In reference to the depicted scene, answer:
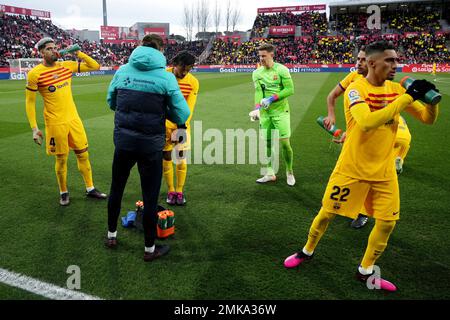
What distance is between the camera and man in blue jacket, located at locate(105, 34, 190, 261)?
3121 mm

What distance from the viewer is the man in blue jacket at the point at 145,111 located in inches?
123

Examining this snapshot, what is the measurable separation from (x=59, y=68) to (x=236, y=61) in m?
49.6

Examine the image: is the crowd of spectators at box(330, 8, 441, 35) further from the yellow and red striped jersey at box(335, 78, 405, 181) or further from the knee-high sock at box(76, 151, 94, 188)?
the yellow and red striped jersey at box(335, 78, 405, 181)

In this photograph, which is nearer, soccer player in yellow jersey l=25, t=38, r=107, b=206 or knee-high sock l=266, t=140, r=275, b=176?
soccer player in yellow jersey l=25, t=38, r=107, b=206

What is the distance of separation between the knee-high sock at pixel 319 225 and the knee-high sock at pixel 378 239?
39 cm

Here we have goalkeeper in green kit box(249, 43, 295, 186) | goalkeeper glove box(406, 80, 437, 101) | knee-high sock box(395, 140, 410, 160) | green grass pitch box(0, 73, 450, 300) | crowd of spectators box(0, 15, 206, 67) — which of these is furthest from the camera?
crowd of spectators box(0, 15, 206, 67)

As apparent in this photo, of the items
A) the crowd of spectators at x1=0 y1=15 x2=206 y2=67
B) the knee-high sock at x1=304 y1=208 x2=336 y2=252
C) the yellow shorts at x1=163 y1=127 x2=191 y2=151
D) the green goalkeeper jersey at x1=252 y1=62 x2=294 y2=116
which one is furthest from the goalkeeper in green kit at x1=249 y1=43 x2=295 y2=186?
the crowd of spectators at x1=0 y1=15 x2=206 y2=67

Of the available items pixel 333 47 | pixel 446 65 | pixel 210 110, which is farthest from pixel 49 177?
pixel 333 47

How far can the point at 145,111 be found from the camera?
3.16 metres

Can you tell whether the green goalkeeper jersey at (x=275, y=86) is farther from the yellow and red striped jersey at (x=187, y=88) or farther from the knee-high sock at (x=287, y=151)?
the yellow and red striped jersey at (x=187, y=88)

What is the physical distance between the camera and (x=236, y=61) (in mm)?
52469

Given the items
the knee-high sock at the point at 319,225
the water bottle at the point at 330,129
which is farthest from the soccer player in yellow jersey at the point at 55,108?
the knee-high sock at the point at 319,225

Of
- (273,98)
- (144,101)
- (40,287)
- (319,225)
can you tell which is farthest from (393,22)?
(40,287)

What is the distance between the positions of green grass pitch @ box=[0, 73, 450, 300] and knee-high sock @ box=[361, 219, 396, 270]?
27cm
